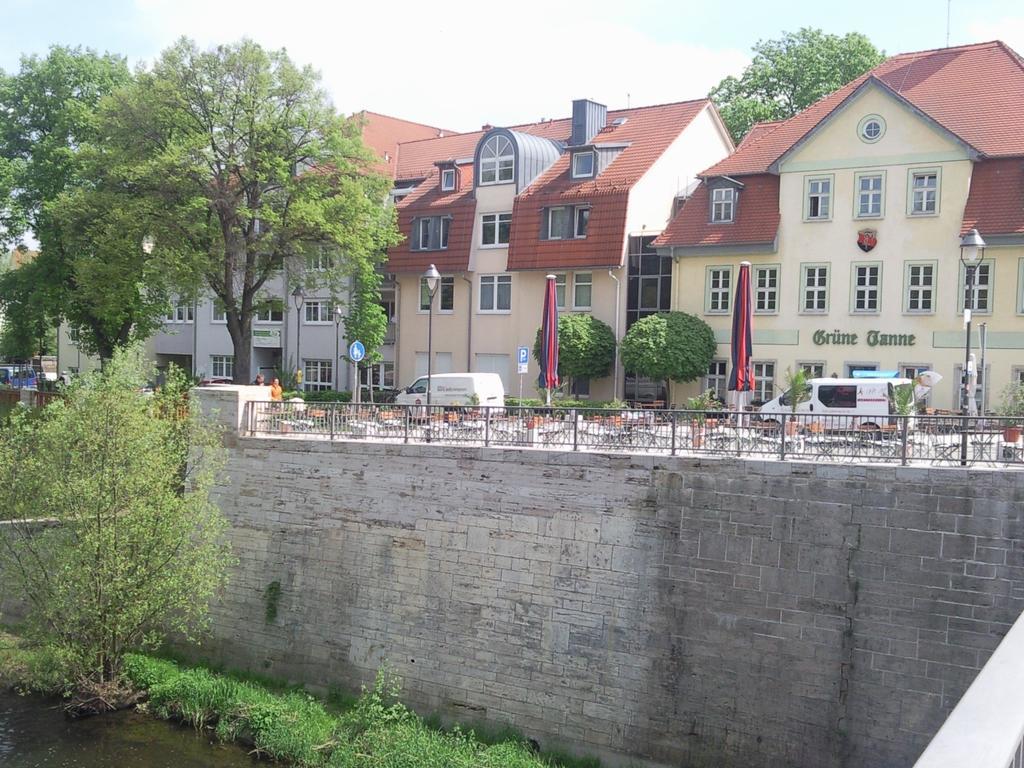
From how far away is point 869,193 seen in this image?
28.3 metres

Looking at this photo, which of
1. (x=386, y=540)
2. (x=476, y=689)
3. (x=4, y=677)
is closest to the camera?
(x=476, y=689)

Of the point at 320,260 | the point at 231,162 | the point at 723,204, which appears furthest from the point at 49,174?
the point at 723,204

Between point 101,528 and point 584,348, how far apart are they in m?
Answer: 17.4

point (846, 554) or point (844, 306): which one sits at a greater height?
point (844, 306)

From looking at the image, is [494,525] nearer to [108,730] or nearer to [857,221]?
[108,730]

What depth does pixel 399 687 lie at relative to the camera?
1769 cm

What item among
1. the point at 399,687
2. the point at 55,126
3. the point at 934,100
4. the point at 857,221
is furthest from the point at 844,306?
the point at 55,126

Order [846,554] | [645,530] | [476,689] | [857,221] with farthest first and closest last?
[857,221], [476,689], [645,530], [846,554]

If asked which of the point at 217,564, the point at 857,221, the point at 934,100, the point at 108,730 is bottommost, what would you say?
the point at 108,730

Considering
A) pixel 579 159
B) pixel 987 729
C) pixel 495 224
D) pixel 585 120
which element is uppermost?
pixel 585 120

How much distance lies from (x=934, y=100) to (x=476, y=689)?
70.3 feet

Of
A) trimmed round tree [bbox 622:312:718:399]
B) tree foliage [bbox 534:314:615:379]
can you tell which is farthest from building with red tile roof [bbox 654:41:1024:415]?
tree foliage [bbox 534:314:615:379]

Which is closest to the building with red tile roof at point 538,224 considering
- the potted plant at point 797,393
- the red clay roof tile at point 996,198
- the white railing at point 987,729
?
the potted plant at point 797,393

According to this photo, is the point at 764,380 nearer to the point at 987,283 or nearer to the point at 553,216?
the point at 987,283
